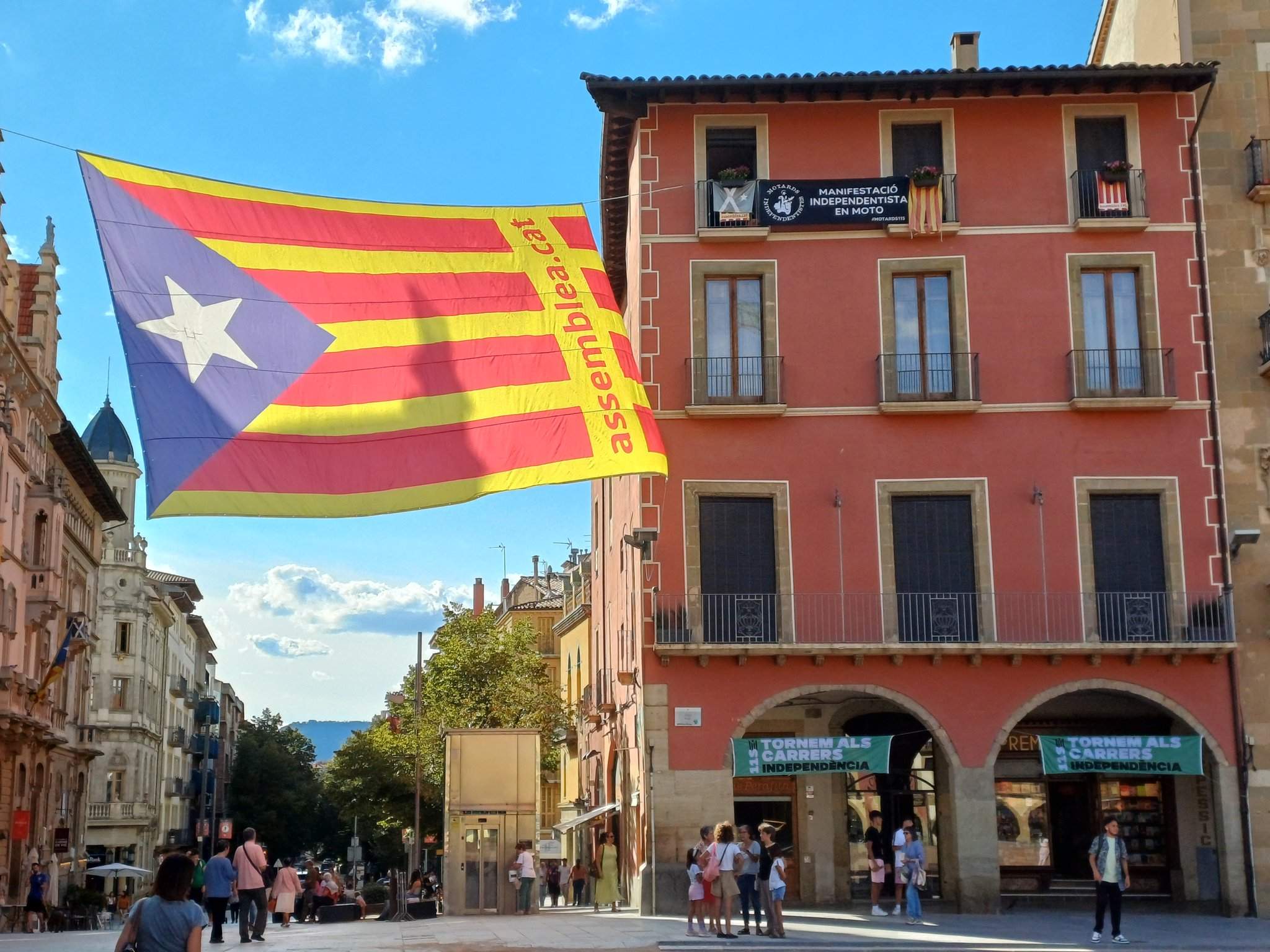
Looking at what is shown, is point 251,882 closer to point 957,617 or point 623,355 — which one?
point 623,355

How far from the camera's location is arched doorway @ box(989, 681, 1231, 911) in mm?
31500

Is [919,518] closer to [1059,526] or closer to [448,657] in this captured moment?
[1059,526]

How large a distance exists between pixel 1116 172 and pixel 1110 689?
34.7 feet

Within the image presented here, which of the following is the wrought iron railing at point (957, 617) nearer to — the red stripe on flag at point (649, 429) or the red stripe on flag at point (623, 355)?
the red stripe on flag at point (649, 429)

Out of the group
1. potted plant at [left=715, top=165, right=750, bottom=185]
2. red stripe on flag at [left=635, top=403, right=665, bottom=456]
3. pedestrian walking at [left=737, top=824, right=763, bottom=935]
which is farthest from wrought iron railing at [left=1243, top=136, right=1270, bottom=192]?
pedestrian walking at [left=737, top=824, right=763, bottom=935]

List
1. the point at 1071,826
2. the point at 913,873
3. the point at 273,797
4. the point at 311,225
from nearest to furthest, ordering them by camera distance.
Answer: the point at 311,225 < the point at 913,873 < the point at 1071,826 < the point at 273,797

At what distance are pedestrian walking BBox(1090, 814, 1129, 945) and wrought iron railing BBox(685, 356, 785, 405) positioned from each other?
1126cm

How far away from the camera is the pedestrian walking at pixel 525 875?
3372 cm

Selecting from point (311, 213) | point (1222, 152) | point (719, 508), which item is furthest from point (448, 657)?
point (311, 213)

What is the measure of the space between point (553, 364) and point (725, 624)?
9392mm

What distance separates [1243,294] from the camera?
31.8 meters

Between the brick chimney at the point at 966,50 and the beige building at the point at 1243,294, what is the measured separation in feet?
13.6

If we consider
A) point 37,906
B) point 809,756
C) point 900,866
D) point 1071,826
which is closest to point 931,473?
point 809,756

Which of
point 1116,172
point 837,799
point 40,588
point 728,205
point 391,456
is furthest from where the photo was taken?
point 40,588
